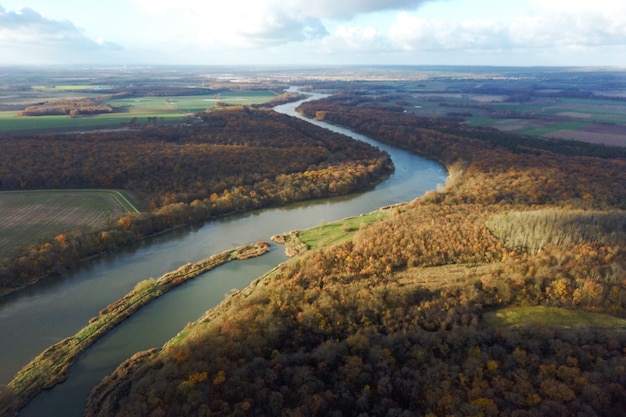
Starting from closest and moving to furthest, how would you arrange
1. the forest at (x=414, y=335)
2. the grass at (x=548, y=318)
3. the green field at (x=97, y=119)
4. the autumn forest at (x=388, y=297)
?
the forest at (x=414, y=335), the autumn forest at (x=388, y=297), the grass at (x=548, y=318), the green field at (x=97, y=119)

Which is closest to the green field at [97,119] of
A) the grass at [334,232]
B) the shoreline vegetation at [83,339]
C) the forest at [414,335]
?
the grass at [334,232]

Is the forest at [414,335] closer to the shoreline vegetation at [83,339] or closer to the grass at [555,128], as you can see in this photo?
the shoreline vegetation at [83,339]

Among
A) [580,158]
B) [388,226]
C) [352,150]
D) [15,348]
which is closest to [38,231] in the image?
[15,348]

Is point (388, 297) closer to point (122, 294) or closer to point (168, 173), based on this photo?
point (122, 294)

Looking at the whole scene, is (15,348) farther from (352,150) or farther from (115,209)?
(352,150)

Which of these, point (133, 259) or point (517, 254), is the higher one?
point (517, 254)
